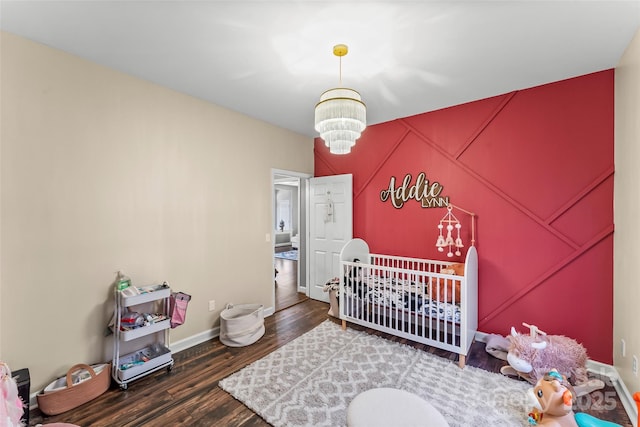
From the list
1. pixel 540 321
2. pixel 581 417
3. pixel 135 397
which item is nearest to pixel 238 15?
pixel 135 397

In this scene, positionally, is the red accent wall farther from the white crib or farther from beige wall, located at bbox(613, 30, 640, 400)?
the white crib

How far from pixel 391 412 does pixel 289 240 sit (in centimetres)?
811

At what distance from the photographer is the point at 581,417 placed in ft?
5.14

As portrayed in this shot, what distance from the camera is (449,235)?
9.43 ft

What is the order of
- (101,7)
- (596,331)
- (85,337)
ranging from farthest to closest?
1. (596,331)
2. (85,337)
3. (101,7)

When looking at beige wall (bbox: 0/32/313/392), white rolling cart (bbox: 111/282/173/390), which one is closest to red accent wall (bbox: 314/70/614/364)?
beige wall (bbox: 0/32/313/392)

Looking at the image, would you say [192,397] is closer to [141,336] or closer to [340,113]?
[141,336]

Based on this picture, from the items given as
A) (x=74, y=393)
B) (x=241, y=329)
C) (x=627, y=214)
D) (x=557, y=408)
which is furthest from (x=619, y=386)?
(x=74, y=393)

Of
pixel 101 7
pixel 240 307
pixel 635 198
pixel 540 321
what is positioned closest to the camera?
pixel 101 7

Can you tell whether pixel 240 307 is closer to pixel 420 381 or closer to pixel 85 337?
pixel 85 337

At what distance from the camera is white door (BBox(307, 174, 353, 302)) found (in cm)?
Answer: 387

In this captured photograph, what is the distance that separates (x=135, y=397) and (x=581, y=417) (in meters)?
2.95

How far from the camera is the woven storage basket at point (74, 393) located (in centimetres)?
178

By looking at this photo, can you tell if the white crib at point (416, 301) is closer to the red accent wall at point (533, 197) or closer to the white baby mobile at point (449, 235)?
the white baby mobile at point (449, 235)
